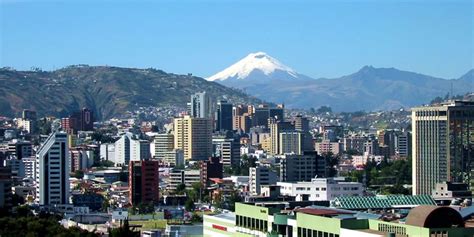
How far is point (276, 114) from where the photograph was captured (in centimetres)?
11006

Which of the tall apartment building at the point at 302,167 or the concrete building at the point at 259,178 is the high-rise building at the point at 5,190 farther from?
the tall apartment building at the point at 302,167

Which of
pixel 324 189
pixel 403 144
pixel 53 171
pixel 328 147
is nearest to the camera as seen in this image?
pixel 324 189

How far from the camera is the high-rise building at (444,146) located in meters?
45.2

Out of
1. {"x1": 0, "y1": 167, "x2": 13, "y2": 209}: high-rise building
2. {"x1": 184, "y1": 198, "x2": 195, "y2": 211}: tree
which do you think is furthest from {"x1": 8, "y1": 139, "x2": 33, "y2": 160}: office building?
{"x1": 0, "y1": 167, "x2": 13, "y2": 209}: high-rise building

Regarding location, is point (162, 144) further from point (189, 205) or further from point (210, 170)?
point (189, 205)

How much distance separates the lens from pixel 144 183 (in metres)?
47.3

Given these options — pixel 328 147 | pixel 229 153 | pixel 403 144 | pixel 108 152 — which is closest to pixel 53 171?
pixel 229 153

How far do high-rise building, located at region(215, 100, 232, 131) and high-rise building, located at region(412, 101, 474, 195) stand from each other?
5729 cm

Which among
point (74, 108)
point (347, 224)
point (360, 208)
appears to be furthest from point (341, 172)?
point (74, 108)

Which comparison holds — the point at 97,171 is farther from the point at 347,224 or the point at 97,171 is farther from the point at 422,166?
the point at 347,224

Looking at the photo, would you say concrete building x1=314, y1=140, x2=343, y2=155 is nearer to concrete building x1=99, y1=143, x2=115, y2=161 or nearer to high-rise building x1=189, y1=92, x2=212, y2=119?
concrete building x1=99, y1=143, x2=115, y2=161

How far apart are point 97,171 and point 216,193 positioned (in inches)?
557

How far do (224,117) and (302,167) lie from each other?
169 ft

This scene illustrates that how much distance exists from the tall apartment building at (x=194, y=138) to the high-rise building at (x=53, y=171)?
31243 millimetres
